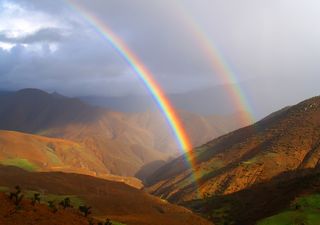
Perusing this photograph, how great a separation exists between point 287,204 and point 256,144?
98318 millimetres

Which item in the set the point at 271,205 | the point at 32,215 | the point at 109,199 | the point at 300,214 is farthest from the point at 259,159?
the point at 32,215

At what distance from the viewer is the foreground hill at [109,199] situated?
89.0m

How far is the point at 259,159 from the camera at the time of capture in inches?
6403

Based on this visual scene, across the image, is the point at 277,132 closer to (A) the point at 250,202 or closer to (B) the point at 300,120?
(B) the point at 300,120

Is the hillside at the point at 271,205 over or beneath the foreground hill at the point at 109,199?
beneath

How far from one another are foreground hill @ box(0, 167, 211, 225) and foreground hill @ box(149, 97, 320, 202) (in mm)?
35389

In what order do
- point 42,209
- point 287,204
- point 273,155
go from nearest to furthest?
point 42,209 → point 287,204 → point 273,155

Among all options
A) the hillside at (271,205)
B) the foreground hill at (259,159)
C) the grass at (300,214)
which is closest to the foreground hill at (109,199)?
the hillside at (271,205)

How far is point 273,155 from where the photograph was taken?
530ft

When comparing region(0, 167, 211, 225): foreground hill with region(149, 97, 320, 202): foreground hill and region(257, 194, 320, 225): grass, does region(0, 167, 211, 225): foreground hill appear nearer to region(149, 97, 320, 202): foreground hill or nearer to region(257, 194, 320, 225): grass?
region(257, 194, 320, 225): grass

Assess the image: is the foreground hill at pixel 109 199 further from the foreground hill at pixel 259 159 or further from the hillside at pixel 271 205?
the foreground hill at pixel 259 159

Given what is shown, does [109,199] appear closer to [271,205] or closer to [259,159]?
[271,205]

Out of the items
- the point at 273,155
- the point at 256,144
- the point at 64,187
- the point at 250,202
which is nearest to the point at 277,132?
the point at 256,144

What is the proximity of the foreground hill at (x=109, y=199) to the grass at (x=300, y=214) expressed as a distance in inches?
666
